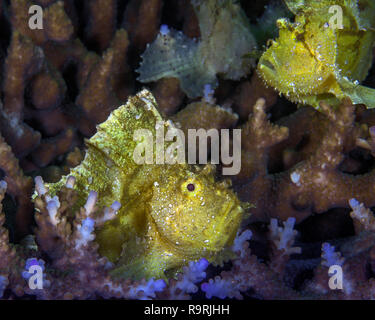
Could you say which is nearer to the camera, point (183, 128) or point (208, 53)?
point (183, 128)

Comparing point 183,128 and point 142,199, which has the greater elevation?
point 183,128

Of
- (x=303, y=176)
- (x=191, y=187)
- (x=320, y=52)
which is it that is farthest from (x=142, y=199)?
(x=320, y=52)

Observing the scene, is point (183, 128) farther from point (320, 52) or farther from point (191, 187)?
point (320, 52)

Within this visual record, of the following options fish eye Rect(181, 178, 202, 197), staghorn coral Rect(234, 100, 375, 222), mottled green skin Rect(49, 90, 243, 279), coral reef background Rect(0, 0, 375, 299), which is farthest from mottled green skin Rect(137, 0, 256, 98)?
fish eye Rect(181, 178, 202, 197)

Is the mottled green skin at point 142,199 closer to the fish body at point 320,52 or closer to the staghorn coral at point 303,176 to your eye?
the staghorn coral at point 303,176

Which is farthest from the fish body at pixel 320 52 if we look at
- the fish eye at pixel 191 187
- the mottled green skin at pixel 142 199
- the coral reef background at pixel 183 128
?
the fish eye at pixel 191 187
